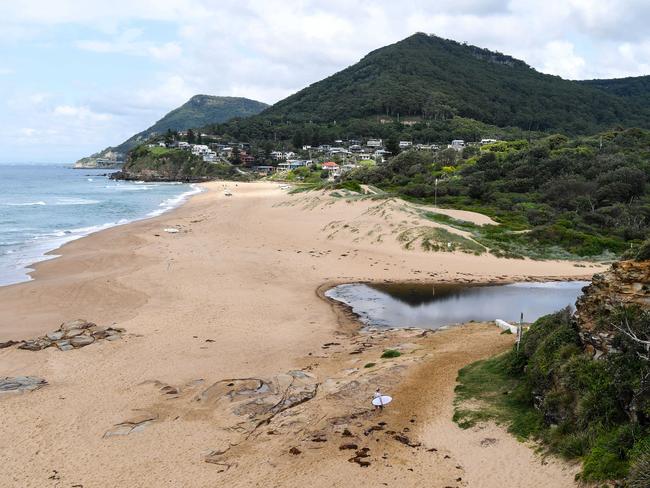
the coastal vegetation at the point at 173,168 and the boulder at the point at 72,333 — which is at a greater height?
the coastal vegetation at the point at 173,168

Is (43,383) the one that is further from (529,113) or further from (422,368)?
(529,113)

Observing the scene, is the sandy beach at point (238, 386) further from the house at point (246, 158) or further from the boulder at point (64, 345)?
the house at point (246, 158)

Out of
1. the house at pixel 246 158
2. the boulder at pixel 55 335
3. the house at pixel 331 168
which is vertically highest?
the house at pixel 246 158

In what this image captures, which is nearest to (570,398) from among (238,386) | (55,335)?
(238,386)

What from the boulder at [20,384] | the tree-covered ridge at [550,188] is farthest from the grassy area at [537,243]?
the boulder at [20,384]

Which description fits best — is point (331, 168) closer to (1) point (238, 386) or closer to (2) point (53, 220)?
(2) point (53, 220)

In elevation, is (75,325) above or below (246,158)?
below

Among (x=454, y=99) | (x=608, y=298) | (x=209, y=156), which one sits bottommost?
(x=608, y=298)

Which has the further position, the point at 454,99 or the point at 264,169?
the point at 454,99

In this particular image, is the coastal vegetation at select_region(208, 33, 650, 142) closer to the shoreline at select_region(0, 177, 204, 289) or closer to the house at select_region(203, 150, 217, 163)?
the house at select_region(203, 150, 217, 163)
